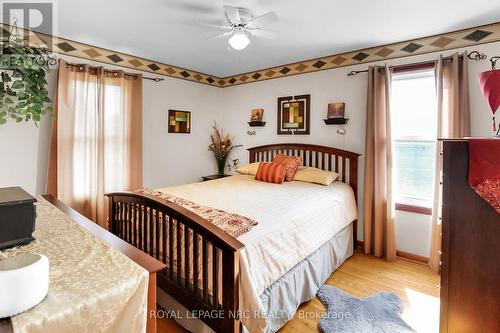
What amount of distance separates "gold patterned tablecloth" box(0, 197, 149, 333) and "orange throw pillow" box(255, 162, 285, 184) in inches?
97.0

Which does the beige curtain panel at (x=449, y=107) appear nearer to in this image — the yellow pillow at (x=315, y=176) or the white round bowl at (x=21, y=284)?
the yellow pillow at (x=315, y=176)

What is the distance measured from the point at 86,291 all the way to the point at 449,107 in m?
3.23

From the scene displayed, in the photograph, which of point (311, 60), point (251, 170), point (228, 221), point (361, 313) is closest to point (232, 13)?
point (228, 221)

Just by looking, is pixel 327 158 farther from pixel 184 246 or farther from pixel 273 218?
pixel 184 246

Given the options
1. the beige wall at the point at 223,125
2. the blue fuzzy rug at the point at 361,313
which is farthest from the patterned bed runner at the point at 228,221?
the beige wall at the point at 223,125

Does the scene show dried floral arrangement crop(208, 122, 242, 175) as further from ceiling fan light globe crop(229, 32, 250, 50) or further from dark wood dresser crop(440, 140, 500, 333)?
dark wood dresser crop(440, 140, 500, 333)

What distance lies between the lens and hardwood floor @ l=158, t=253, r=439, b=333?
1.97 metres

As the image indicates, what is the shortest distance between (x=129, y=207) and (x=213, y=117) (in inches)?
112

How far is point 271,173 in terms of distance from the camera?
3.38 metres

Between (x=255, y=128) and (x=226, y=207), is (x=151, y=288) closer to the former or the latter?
(x=226, y=207)

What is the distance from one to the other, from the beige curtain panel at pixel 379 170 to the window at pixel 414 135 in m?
0.14

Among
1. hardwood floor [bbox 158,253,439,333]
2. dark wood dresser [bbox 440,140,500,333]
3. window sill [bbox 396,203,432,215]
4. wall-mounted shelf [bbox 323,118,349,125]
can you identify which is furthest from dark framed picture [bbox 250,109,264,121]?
dark wood dresser [bbox 440,140,500,333]

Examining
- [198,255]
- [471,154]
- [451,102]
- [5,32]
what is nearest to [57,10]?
[5,32]

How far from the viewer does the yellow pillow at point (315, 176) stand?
10.4ft
